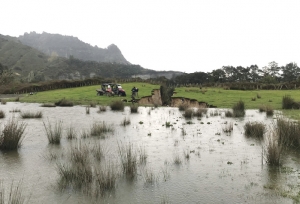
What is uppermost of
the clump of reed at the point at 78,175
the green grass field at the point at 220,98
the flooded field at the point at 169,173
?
the green grass field at the point at 220,98

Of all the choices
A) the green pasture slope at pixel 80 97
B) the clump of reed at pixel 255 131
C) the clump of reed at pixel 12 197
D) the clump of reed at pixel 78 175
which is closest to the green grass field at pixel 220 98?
the green pasture slope at pixel 80 97

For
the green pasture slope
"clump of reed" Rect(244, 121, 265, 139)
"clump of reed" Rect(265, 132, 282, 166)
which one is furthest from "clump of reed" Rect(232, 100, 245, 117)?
the green pasture slope

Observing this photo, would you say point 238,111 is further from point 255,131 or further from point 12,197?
point 12,197

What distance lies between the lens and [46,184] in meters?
7.16

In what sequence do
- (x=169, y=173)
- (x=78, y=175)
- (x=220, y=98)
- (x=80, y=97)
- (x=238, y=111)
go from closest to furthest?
(x=78, y=175) → (x=169, y=173) → (x=238, y=111) → (x=220, y=98) → (x=80, y=97)

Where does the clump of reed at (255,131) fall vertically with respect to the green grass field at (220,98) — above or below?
below

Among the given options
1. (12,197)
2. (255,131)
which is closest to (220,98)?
(255,131)

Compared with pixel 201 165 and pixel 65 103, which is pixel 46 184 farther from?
pixel 65 103

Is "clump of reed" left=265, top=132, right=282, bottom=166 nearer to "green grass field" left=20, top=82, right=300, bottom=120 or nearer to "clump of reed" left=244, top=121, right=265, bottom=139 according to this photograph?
"clump of reed" left=244, top=121, right=265, bottom=139

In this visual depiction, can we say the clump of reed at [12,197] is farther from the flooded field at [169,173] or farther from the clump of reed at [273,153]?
the clump of reed at [273,153]

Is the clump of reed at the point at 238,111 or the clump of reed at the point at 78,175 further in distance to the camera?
the clump of reed at the point at 238,111

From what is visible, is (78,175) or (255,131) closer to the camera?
(78,175)

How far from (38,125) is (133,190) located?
39.7 feet

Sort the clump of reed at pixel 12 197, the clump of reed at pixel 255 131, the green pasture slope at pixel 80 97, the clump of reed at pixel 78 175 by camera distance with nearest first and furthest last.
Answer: the clump of reed at pixel 12 197 < the clump of reed at pixel 78 175 < the clump of reed at pixel 255 131 < the green pasture slope at pixel 80 97
